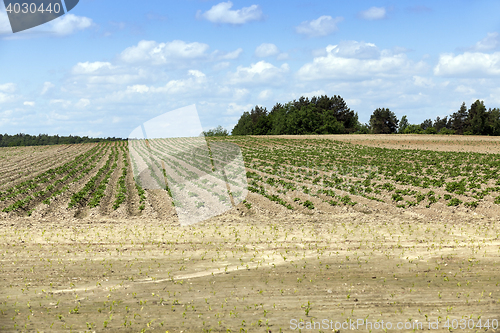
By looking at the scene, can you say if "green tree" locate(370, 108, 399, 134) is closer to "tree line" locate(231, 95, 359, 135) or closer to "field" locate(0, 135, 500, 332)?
"tree line" locate(231, 95, 359, 135)

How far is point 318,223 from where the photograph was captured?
15.6m

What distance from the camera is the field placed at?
788 centimetres

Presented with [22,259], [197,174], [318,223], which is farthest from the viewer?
[197,174]

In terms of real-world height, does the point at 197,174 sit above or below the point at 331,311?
above

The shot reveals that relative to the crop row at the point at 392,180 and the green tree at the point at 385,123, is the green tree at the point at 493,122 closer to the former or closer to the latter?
the green tree at the point at 385,123

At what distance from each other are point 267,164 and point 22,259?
24371 millimetres

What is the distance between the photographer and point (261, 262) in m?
11.0

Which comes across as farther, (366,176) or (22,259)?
(366,176)

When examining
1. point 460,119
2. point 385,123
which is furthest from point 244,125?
point 460,119

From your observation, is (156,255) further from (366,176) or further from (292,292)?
(366,176)

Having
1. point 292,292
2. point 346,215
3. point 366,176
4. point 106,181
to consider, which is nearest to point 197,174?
point 106,181

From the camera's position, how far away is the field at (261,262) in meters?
7.88

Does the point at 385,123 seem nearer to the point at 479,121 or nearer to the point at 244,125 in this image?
the point at 479,121

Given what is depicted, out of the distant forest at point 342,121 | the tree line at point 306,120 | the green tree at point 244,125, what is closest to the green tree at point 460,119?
the distant forest at point 342,121
